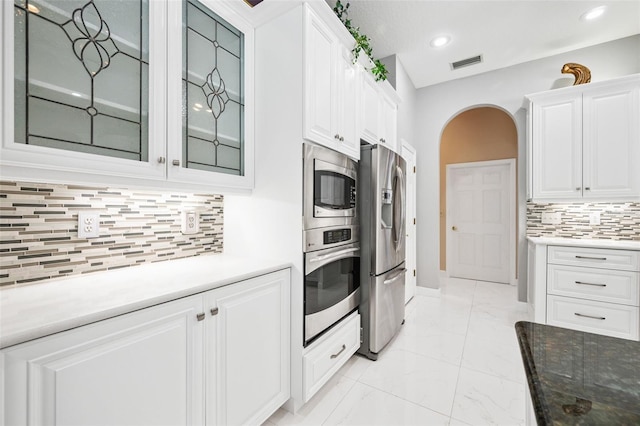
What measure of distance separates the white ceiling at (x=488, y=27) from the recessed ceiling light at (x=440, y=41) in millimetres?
53

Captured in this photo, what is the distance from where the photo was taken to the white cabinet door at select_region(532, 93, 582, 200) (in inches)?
114

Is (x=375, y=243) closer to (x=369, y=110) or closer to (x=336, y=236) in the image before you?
(x=336, y=236)

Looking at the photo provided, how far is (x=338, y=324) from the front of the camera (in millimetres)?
1928

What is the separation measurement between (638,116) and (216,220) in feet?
13.1

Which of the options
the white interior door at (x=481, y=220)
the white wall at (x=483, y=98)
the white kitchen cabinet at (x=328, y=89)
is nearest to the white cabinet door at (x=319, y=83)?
the white kitchen cabinet at (x=328, y=89)

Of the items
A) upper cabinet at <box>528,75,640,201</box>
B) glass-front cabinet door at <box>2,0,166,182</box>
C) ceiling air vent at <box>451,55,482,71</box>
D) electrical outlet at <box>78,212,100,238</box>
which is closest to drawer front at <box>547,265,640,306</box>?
upper cabinet at <box>528,75,640,201</box>

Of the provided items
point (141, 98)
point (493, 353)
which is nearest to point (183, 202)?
point (141, 98)

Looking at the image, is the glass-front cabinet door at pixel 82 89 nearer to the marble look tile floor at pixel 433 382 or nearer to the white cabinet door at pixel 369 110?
the white cabinet door at pixel 369 110

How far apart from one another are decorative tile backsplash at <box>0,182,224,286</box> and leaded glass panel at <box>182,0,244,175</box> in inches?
15.1

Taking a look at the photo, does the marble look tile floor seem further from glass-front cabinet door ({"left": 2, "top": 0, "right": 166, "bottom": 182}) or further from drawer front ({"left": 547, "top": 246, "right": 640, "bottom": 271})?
glass-front cabinet door ({"left": 2, "top": 0, "right": 166, "bottom": 182})

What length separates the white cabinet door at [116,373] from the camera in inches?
29.1

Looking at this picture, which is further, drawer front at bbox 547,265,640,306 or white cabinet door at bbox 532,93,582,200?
white cabinet door at bbox 532,93,582,200

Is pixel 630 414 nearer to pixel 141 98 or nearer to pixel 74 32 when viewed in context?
pixel 141 98

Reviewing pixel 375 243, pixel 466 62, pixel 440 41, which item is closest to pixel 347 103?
pixel 375 243
